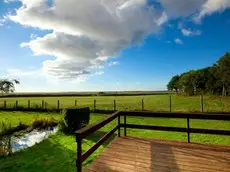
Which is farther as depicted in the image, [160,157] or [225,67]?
[225,67]

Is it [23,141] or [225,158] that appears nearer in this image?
[225,158]


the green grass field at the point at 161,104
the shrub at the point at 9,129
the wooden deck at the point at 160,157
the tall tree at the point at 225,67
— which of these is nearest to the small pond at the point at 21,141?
the shrub at the point at 9,129

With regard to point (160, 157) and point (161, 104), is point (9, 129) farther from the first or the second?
point (161, 104)

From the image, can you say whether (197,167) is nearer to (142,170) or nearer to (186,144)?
(142,170)

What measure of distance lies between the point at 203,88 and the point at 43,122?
68.9 metres

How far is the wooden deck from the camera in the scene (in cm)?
541

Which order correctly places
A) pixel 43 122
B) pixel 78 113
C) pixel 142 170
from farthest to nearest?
pixel 43 122
pixel 78 113
pixel 142 170

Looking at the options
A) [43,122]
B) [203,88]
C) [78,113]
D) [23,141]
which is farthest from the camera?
[203,88]

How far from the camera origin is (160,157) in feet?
20.2

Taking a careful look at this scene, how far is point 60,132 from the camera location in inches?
514

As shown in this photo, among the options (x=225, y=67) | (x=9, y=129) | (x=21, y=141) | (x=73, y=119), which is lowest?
(x=21, y=141)

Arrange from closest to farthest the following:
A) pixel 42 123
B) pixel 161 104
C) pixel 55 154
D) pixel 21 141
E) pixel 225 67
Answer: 1. pixel 55 154
2. pixel 21 141
3. pixel 42 123
4. pixel 161 104
5. pixel 225 67

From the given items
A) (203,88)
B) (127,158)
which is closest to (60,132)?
(127,158)

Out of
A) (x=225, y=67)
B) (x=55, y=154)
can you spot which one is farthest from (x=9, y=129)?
(x=225, y=67)
